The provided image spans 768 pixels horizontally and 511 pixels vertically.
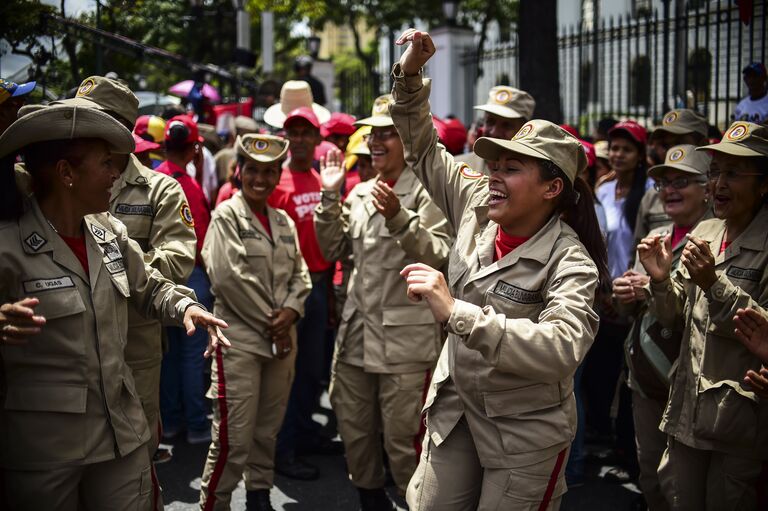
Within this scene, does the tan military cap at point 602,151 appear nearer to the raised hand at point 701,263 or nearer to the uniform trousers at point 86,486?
the raised hand at point 701,263

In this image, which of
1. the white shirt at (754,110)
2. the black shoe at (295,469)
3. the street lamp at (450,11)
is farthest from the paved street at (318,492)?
the street lamp at (450,11)

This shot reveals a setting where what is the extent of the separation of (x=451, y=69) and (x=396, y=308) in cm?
1112

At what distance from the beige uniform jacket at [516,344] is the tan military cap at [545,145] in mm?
262

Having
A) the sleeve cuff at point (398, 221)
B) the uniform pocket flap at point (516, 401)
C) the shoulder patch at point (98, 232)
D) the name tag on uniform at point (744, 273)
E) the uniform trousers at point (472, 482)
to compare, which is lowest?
the uniform trousers at point (472, 482)

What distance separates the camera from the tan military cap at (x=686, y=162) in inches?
188

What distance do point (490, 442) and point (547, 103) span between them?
8.33 m

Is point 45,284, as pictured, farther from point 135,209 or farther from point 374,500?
point 374,500

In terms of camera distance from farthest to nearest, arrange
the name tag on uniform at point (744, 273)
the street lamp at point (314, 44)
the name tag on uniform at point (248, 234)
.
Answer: the street lamp at point (314, 44)
the name tag on uniform at point (248, 234)
the name tag on uniform at point (744, 273)

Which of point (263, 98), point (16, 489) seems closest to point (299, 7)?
point (263, 98)

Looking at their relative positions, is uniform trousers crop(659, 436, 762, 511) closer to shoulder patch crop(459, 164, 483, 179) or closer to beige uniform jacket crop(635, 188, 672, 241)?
shoulder patch crop(459, 164, 483, 179)

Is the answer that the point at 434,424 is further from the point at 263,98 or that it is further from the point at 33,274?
the point at 263,98

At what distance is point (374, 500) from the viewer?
4.85 meters

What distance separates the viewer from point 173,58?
9211 mm

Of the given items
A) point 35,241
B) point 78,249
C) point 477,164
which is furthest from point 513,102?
point 35,241
